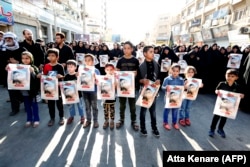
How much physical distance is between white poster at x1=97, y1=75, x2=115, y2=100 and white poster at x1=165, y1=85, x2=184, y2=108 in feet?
3.66

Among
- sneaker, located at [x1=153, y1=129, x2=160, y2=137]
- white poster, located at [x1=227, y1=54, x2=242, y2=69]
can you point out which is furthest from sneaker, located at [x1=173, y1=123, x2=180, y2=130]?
white poster, located at [x1=227, y1=54, x2=242, y2=69]

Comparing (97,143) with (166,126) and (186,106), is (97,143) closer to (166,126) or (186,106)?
(166,126)

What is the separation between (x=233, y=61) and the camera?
680 cm

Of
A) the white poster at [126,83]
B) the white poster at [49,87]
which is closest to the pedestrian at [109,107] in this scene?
the white poster at [126,83]

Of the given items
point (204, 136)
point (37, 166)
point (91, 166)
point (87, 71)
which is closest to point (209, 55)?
point (204, 136)

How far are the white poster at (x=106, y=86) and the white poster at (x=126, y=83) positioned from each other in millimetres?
144

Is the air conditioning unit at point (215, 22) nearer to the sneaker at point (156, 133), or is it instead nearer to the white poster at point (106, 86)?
the sneaker at point (156, 133)

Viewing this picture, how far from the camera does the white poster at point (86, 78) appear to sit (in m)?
3.44

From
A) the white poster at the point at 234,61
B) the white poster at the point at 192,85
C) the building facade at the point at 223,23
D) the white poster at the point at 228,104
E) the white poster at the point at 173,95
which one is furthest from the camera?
the building facade at the point at 223,23

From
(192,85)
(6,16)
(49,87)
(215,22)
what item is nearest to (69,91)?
(49,87)

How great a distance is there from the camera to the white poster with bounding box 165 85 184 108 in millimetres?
3519

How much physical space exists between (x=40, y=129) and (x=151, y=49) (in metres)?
2.81

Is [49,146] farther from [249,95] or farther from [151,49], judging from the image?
[249,95]

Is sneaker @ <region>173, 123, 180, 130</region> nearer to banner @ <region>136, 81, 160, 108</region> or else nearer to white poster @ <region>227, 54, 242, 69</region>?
banner @ <region>136, 81, 160, 108</region>
